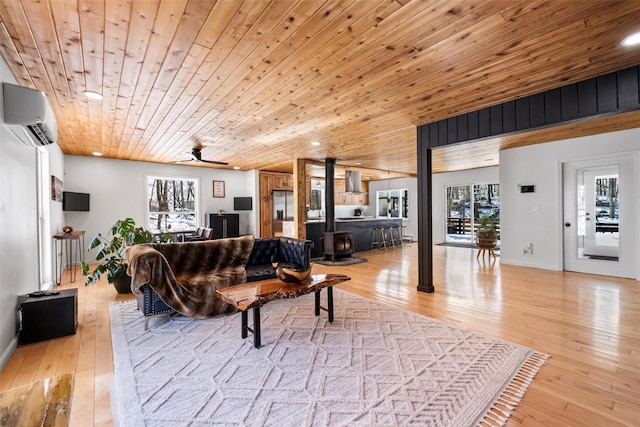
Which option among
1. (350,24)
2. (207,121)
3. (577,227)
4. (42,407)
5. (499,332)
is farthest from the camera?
(577,227)

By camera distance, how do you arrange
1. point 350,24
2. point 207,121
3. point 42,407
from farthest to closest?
point 207,121 → point 350,24 → point 42,407

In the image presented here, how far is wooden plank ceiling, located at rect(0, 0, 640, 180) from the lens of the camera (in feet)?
6.02

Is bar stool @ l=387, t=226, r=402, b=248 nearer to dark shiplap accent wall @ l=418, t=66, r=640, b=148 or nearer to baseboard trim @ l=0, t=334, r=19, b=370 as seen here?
dark shiplap accent wall @ l=418, t=66, r=640, b=148

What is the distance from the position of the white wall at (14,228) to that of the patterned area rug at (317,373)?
0.86 metres

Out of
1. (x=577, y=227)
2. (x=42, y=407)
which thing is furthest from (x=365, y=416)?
(x=577, y=227)

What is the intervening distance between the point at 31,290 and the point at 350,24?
411 cm

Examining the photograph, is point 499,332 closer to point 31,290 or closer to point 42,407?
point 42,407

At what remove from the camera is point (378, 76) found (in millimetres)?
2734

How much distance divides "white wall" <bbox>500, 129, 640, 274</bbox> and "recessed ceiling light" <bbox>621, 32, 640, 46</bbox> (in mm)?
3822

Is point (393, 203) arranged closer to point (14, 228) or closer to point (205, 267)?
point (205, 267)

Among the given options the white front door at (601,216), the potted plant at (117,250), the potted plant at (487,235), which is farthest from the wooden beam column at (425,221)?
the potted plant at (117,250)

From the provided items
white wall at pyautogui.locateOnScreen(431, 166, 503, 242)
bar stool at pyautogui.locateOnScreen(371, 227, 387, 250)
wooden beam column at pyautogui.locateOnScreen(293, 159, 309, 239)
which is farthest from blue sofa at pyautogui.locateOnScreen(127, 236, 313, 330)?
white wall at pyautogui.locateOnScreen(431, 166, 503, 242)

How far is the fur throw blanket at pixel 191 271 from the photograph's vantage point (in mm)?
2982

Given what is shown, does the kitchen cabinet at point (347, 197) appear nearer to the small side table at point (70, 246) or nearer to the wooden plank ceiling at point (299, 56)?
the wooden plank ceiling at point (299, 56)
